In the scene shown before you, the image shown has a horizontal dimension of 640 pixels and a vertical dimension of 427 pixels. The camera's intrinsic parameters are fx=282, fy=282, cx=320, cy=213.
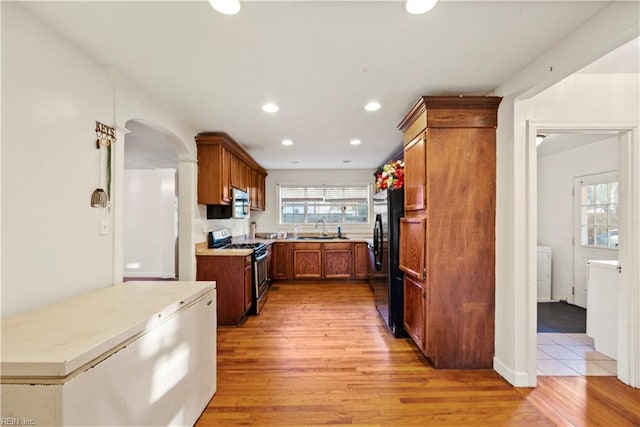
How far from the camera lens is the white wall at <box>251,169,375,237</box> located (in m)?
6.17

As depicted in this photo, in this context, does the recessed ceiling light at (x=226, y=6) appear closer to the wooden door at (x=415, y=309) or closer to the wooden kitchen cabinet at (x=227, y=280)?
the wooden door at (x=415, y=309)

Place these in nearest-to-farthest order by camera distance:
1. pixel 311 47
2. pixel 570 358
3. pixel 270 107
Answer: pixel 311 47, pixel 570 358, pixel 270 107

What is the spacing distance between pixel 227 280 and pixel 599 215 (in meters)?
4.82

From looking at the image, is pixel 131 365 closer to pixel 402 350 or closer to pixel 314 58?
pixel 314 58

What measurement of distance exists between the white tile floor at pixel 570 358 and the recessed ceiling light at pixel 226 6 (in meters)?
3.26

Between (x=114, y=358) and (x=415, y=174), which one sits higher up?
(x=415, y=174)

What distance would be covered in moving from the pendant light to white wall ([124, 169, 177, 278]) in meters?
5.72

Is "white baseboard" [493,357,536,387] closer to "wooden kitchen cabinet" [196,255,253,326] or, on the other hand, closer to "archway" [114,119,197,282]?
"wooden kitchen cabinet" [196,255,253,326]

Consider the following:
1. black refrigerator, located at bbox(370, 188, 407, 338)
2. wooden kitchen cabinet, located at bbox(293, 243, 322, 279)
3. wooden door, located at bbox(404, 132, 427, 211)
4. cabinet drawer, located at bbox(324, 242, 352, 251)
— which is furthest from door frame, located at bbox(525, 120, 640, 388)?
wooden kitchen cabinet, located at bbox(293, 243, 322, 279)

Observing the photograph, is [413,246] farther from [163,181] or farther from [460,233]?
[163,181]

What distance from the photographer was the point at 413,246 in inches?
101

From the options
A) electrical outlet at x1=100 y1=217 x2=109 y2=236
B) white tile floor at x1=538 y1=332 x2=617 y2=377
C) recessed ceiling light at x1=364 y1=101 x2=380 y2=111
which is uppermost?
recessed ceiling light at x1=364 y1=101 x2=380 y2=111

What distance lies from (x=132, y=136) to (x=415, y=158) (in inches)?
135

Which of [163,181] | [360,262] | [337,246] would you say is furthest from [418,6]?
[163,181]
